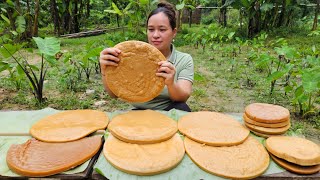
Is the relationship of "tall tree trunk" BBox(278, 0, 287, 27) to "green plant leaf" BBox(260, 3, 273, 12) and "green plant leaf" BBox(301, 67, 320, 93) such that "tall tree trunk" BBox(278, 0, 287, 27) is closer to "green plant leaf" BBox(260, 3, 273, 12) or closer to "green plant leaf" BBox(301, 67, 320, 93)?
"green plant leaf" BBox(260, 3, 273, 12)

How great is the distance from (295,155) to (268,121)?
1.07 ft

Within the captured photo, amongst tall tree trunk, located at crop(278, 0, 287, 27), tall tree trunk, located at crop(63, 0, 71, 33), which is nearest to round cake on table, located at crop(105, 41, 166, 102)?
tall tree trunk, located at crop(278, 0, 287, 27)

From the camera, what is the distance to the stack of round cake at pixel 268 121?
70.9 inches

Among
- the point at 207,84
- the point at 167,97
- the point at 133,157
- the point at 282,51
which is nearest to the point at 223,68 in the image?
the point at 207,84

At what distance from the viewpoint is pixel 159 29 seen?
7.57ft

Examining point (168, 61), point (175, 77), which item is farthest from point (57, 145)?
point (175, 77)

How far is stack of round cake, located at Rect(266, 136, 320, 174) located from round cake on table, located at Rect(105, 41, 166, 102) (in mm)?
876

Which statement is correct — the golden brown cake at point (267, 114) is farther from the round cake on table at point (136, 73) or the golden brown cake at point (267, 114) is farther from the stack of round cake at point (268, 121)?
the round cake on table at point (136, 73)

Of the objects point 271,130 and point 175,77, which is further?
point 175,77

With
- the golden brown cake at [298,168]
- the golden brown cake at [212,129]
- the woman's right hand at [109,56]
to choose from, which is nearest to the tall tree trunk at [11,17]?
the woman's right hand at [109,56]

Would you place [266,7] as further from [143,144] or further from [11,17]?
[143,144]

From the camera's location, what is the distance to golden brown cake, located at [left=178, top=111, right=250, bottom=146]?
1.73m

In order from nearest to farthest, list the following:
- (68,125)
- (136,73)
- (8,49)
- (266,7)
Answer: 1. (68,125)
2. (136,73)
3. (8,49)
4. (266,7)

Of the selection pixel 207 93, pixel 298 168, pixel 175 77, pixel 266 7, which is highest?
pixel 266 7
